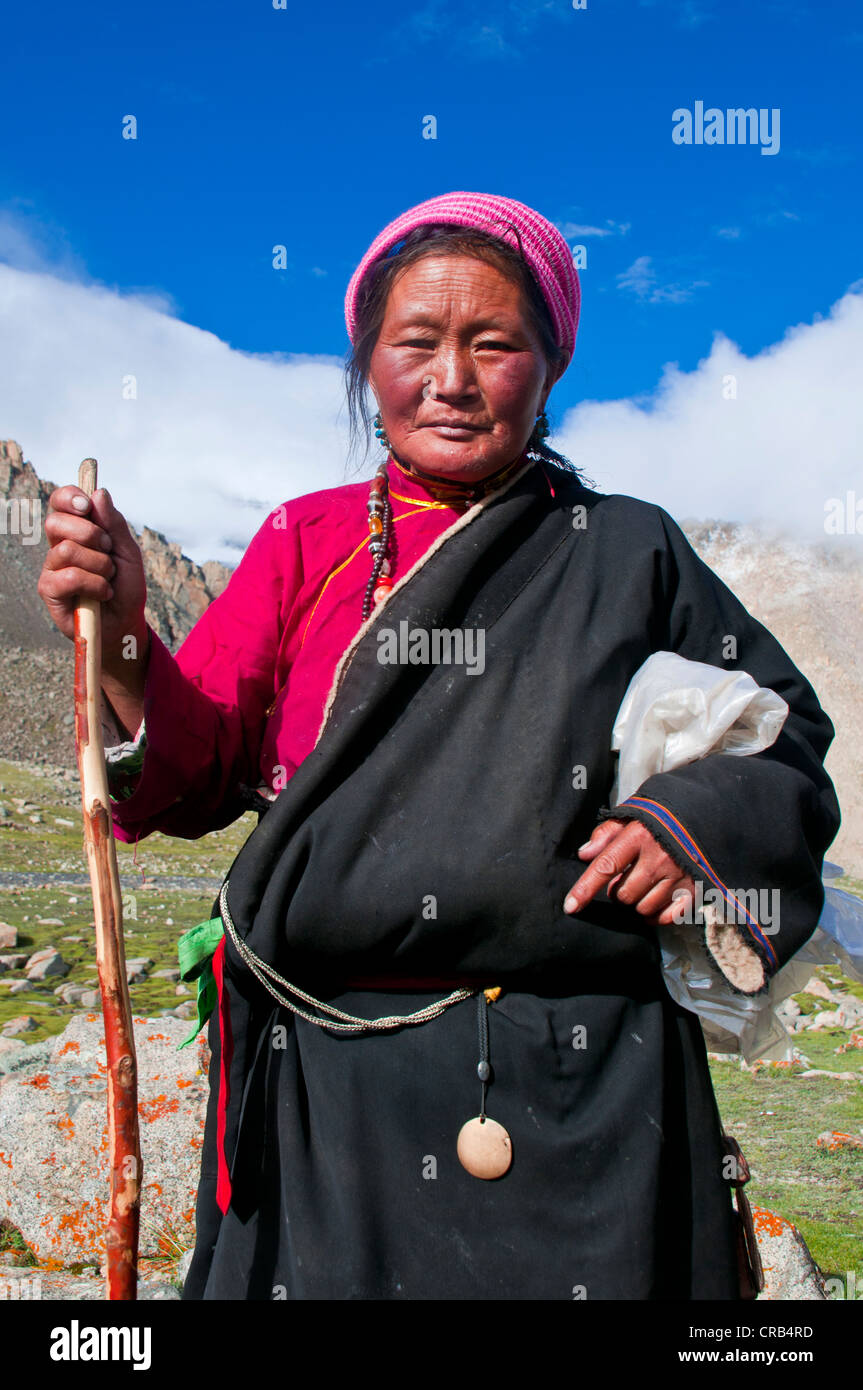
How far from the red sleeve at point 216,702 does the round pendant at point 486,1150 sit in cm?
76

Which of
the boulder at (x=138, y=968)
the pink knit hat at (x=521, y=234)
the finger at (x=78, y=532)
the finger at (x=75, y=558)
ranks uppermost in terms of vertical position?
the pink knit hat at (x=521, y=234)

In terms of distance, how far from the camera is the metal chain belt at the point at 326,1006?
1642 mm

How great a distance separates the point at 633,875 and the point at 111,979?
0.85m

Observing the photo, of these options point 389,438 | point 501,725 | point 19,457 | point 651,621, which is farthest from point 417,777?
point 19,457

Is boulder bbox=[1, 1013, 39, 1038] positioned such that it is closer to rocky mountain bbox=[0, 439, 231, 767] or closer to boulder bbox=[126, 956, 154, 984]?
boulder bbox=[126, 956, 154, 984]

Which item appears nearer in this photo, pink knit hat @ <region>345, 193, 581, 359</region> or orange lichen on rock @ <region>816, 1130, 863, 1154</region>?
pink knit hat @ <region>345, 193, 581, 359</region>

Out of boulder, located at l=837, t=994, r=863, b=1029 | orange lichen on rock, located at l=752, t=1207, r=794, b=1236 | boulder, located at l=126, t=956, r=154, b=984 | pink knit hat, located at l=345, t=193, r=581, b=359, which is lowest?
boulder, located at l=837, t=994, r=863, b=1029

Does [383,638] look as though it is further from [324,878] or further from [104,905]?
[104,905]

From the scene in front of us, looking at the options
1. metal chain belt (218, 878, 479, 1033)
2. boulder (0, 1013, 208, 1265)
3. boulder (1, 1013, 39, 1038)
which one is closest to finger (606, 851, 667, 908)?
metal chain belt (218, 878, 479, 1033)

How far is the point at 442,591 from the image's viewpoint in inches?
70.1

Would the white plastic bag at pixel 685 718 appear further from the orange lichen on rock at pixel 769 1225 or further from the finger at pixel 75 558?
the orange lichen on rock at pixel 769 1225

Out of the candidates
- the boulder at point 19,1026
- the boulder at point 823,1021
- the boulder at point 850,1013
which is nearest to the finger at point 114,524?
the boulder at point 19,1026

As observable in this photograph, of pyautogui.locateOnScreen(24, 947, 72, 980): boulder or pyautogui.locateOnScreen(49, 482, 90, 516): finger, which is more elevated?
pyautogui.locateOnScreen(49, 482, 90, 516): finger

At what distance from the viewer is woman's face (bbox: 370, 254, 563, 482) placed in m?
1.89
